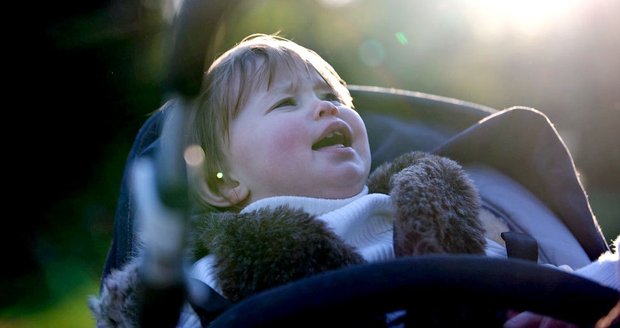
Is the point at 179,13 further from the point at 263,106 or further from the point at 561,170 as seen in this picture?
the point at 561,170

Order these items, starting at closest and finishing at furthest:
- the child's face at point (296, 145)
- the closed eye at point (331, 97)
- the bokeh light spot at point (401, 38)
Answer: the child's face at point (296, 145) → the closed eye at point (331, 97) → the bokeh light spot at point (401, 38)

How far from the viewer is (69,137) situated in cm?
379

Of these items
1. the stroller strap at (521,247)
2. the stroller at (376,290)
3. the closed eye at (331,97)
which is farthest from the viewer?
the closed eye at (331,97)

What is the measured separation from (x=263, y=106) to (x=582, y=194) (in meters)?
0.53

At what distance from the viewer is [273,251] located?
0.85 m

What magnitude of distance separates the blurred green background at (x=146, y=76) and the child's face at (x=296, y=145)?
1.63 metres

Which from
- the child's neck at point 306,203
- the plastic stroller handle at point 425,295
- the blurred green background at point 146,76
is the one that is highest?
the plastic stroller handle at point 425,295

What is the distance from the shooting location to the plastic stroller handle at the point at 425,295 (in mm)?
550

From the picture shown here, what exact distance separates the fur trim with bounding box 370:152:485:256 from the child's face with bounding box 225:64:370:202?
87 millimetres

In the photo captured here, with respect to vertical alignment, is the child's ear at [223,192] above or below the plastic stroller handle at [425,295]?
below

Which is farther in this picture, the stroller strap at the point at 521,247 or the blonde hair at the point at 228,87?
the blonde hair at the point at 228,87

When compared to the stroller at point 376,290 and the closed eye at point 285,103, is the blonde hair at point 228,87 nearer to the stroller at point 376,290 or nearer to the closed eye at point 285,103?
the closed eye at point 285,103

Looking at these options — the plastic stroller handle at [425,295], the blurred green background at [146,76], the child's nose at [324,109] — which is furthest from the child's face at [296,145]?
the blurred green background at [146,76]

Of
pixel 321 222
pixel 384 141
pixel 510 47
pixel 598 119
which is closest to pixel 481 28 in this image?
pixel 510 47
